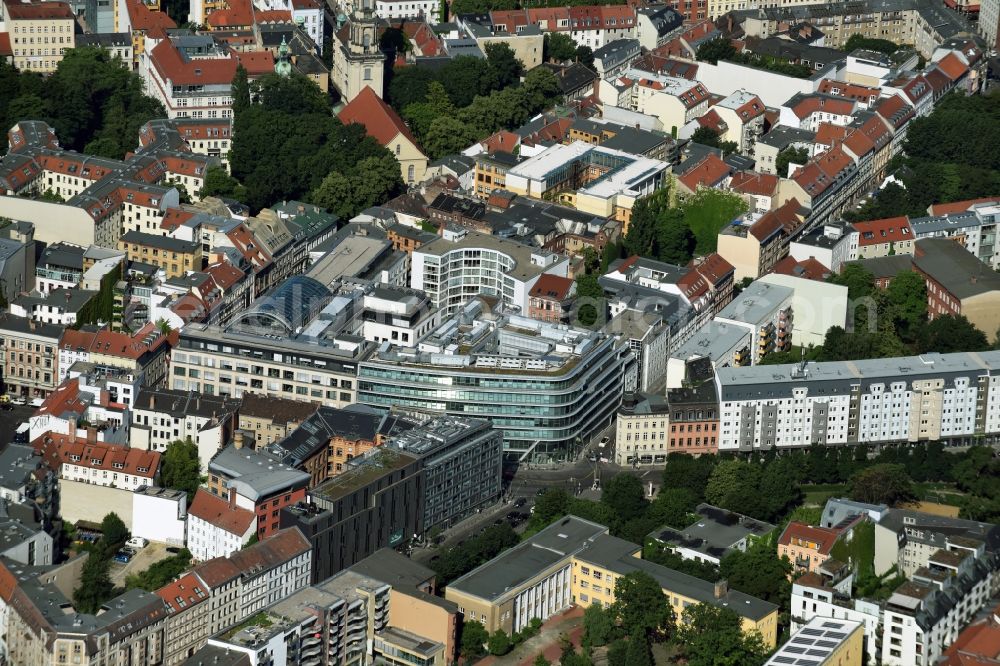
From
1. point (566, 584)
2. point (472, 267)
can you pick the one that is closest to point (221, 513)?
point (566, 584)

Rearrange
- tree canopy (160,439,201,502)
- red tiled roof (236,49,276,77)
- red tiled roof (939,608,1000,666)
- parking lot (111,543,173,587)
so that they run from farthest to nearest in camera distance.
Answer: red tiled roof (236,49,276,77)
tree canopy (160,439,201,502)
parking lot (111,543,173,587)
red tiled roof (939,608,1000,666)

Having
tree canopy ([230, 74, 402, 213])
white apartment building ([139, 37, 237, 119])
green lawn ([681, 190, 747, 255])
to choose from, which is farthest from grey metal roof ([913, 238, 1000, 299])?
white apartment building ([139, 37, 237, 119])

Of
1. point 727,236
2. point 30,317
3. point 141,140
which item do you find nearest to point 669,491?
point 727,236

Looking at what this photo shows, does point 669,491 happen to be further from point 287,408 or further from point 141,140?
point 141,140

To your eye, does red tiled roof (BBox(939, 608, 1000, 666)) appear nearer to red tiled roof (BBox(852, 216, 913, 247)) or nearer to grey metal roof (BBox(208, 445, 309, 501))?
grey metal roof (BBox(208, 445, 309, 501))

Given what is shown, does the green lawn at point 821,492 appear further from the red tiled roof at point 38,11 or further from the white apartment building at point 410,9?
the red tiled roof at point 38,11
